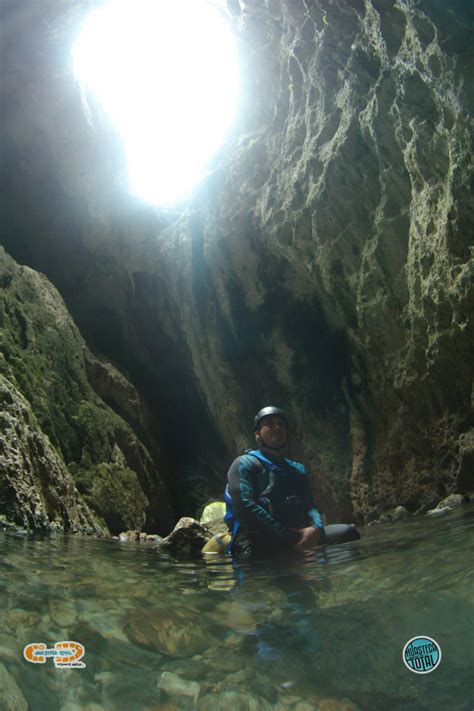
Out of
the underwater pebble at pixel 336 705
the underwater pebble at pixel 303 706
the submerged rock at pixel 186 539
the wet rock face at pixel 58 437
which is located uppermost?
the wet rock face at pixel 58 437

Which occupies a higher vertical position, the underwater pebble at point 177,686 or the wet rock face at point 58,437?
the wet rock face at point 58,437

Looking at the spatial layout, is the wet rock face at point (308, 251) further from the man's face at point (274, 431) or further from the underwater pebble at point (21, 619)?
the underwater pebble at point (21, 619)

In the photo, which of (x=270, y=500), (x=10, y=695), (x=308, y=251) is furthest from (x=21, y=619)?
(x=308, y=251)

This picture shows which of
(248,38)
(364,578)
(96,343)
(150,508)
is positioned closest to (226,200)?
(248,38)

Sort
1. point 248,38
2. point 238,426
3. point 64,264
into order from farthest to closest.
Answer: point 64,264 → point 238,426 → point 248,38

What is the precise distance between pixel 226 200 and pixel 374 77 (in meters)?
5.31

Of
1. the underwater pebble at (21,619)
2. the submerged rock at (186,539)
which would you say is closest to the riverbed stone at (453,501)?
the submerged rock at (186,539)

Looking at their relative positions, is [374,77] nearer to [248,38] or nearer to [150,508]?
[248,38]

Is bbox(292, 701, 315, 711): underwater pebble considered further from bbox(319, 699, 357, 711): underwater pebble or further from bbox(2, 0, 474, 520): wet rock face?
bbox(2, 0, 474, 520): wet rock face

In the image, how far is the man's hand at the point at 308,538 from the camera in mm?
5062

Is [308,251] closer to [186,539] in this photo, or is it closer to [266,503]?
[186,539]

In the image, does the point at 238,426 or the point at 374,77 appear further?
the point at 238,426

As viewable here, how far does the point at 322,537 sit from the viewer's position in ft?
17.3

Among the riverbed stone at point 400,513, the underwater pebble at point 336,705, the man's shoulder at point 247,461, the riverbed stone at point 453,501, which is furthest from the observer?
the riverbed stone at point 400,513
